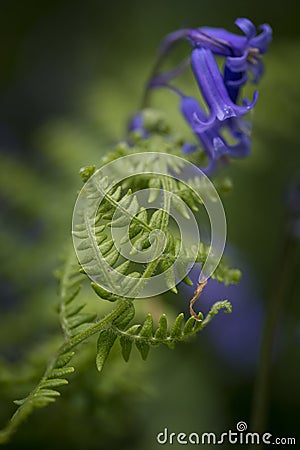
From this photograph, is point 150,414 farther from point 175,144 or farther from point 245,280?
point 175,144

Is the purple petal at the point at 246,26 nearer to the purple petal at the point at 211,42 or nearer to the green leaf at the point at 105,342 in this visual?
the purple petal at the point at 211,42

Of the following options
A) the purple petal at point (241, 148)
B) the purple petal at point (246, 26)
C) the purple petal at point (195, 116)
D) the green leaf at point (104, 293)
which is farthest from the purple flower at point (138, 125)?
the green leaf at point (104, 293)

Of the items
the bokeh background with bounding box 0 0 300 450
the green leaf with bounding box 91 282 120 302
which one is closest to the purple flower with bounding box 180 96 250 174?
the bokeh background with bounding box 0 0 300 450

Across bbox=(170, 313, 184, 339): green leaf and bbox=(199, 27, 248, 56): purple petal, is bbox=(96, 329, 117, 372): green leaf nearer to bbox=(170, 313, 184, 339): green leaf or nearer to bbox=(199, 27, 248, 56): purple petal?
bbox=(170, 313, 184, 339): green leaf

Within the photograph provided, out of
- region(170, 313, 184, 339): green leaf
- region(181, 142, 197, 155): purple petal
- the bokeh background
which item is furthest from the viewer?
the bokeh background

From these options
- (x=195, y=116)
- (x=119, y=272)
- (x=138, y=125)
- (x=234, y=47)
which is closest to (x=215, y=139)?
(x=195, y=116)

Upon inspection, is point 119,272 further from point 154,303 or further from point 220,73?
point 154,303

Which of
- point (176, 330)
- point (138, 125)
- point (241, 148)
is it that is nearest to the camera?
point (176, 330)

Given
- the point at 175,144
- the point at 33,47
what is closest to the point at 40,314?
the point at 175,144
